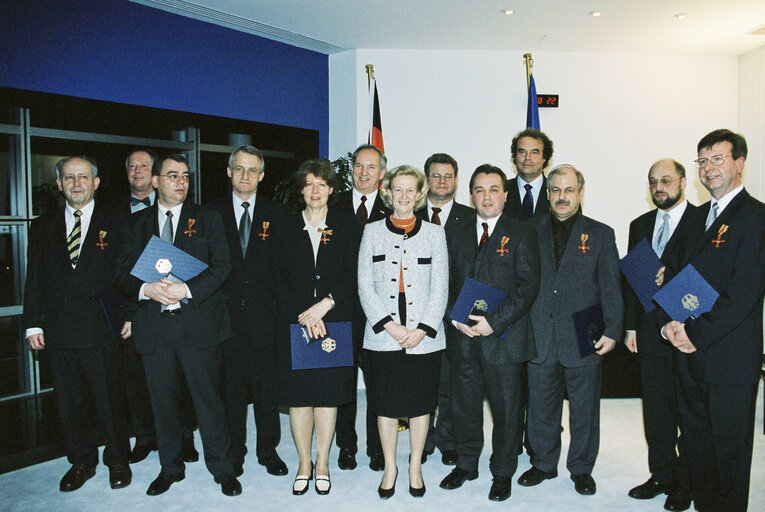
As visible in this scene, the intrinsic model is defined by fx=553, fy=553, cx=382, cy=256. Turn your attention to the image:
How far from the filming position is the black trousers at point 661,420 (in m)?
2.94

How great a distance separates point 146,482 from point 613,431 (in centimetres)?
316

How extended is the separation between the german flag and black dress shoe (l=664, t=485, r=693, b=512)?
3.74m

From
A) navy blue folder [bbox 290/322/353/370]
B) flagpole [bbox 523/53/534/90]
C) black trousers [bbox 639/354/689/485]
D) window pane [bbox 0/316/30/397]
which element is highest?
flagpole [bbox 523/53/534/90]

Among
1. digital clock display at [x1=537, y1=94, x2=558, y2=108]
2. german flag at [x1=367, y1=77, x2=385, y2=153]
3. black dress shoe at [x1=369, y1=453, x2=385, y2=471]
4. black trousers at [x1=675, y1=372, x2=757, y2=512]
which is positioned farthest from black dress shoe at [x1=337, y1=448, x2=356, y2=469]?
digital clock display at [x1=537, y1=94, x2=558, y2=108]

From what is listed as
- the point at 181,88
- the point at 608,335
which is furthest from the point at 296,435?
the point at 181,88

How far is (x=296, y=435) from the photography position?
9.98 feet

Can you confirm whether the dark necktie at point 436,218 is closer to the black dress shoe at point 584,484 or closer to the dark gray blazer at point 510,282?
the dark gray blazer at point 510,282

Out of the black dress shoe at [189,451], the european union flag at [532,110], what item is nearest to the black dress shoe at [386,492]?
the black dress shoe at [189,451]

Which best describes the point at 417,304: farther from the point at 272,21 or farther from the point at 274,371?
the point at 272,21

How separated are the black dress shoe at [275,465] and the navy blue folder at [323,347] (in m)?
0.78

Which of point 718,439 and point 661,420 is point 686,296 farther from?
point 661,420

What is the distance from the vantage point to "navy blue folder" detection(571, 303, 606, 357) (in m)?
2.92

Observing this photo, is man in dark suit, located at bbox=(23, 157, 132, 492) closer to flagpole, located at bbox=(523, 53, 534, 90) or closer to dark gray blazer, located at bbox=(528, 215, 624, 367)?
dark gray blazer, located at bbox=(528, 215, 624, 367)

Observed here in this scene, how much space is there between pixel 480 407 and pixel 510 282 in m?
0.75
